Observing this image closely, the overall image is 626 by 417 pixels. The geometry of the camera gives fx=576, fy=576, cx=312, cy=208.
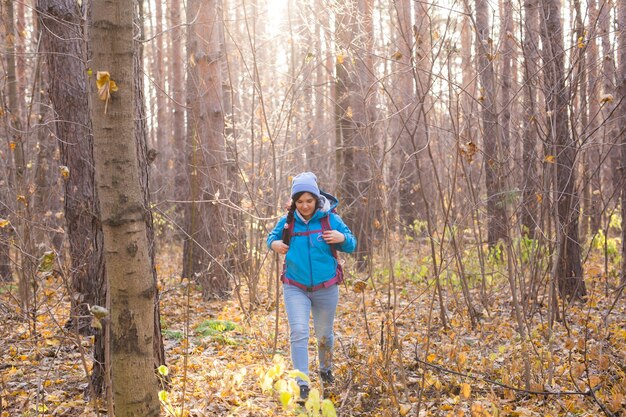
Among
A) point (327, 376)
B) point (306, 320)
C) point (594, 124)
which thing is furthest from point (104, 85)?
point (594, 124)

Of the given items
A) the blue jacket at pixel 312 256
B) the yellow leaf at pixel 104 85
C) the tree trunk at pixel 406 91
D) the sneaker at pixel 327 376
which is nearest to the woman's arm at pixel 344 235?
the blue jacket at pixel 312 256

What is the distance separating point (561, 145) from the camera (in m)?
4.63

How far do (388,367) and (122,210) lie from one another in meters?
2.23

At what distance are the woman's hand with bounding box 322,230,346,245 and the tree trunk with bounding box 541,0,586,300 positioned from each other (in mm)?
1655

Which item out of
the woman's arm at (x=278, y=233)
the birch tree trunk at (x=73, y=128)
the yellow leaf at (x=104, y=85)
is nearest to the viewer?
the yellow leaf at (x=104, y=85)

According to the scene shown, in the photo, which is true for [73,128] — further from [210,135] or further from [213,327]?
[210,135]

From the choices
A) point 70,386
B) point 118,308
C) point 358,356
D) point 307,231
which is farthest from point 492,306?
point 118,308

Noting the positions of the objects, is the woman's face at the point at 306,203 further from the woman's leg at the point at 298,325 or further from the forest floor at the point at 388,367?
the forest floor at the point at 388,367

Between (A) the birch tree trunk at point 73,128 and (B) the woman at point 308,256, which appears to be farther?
(A) the birch tree trunk at point 73,128

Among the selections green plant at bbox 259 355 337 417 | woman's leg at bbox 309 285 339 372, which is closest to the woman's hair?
woman's leg at bbox 309 285 339 372

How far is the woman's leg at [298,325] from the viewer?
4.00 meters

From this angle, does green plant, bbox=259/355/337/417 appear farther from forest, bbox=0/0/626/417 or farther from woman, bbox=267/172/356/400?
woman, bbox=267/172/356/400

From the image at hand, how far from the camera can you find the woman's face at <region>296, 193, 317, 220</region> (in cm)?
411

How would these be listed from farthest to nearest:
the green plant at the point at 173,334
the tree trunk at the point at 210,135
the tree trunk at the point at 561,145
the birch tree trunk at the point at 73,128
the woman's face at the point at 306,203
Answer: the tree trunk at the point at 210,135 < the green plant at the point at 173,334 < the birch tree trunk at the point at 73,128 < the tree trunk at the point at 561,145 < the woman's face at the point at 306,203
